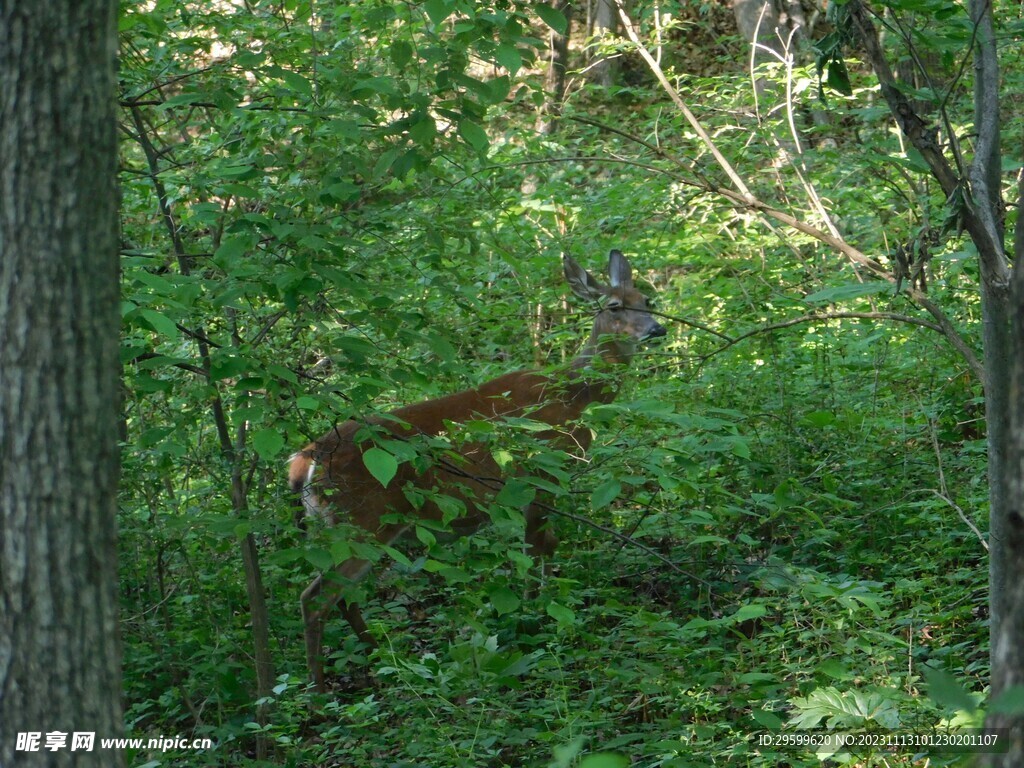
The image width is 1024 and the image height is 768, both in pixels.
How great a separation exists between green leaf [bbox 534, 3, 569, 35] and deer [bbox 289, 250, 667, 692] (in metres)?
1.39

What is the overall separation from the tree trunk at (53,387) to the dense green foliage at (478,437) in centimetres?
103

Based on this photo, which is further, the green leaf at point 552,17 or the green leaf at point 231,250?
the green leaf at point 231,250

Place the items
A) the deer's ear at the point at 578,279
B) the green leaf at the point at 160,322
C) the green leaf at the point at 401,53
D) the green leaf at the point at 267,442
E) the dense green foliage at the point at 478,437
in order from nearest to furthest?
the green leaf at the point at 160,322 < the green leaf at the point at 267,442 < the dense green foliage at the point at 478,437 < the green leaf at the point at 401,53 < the deer's ear at the point at 578,279

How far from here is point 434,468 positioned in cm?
503

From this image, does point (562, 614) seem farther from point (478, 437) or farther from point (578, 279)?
point (578, 279)

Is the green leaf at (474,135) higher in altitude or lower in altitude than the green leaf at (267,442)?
higher

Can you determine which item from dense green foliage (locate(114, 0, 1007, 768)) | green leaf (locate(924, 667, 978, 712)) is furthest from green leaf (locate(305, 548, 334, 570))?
green leaf (locate(924, 667, 978, 712))

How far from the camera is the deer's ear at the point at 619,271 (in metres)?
9.15

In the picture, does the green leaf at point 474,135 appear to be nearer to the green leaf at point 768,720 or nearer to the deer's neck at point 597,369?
the deer's neck at point 597,369

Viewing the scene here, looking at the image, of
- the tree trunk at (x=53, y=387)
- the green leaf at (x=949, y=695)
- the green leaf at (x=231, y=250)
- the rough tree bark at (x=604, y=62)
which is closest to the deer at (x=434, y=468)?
the green leaf at (x=231, y=250)

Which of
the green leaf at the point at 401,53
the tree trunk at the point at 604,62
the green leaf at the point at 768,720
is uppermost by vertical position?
the tree trunk at the point at 604,62

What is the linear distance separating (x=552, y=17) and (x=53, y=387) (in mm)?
2565

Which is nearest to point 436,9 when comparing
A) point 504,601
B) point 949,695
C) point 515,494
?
point 515,494

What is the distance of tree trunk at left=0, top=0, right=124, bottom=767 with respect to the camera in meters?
2.44
